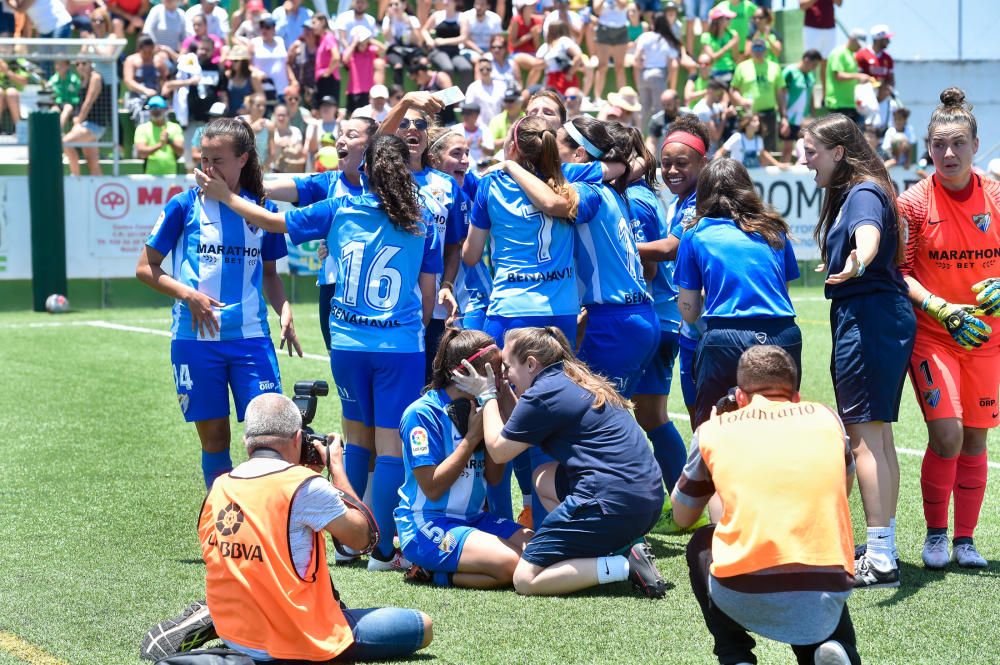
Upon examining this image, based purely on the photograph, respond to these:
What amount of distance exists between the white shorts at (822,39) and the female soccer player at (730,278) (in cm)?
1793

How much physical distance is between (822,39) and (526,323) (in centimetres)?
Result: 1827

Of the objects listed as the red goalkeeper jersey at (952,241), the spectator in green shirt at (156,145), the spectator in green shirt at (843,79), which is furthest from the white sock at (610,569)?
the spectator in green shirt at (843,79)

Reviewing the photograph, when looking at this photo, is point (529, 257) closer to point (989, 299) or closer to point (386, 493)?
point (386, 493)

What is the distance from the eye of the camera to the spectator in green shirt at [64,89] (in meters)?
17.7

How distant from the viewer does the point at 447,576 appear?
5988mm

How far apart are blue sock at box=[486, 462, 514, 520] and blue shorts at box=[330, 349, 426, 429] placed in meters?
0.56

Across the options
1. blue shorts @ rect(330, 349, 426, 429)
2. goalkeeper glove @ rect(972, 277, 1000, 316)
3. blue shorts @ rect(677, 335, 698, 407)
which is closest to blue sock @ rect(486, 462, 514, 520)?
blue shorts @ rect(330, 349, 426, 429)

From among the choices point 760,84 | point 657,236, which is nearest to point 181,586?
point 657,236

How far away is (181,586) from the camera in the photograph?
19.5 ft

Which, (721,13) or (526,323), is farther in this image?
(721,13)

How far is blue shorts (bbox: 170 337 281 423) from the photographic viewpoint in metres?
6.34

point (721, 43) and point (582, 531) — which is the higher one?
point (721, 43)

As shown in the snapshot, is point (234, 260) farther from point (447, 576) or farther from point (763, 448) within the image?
point (763, 448)

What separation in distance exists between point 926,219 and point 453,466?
8.22 ft
